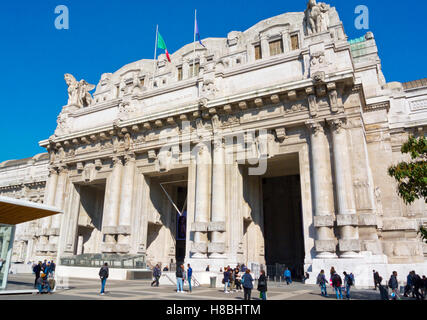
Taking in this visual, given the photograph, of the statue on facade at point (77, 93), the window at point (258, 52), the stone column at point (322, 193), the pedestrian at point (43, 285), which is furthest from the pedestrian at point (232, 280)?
the statue on facade at point (77, 93)

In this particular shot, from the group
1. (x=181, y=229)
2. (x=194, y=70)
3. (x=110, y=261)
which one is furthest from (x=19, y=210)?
(x=194, y=70)

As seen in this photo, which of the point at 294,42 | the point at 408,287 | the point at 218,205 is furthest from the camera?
the point at 294,42

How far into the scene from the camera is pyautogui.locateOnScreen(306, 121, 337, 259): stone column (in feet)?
63.5

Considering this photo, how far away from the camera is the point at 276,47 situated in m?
30.1

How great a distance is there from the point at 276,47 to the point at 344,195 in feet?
52.6

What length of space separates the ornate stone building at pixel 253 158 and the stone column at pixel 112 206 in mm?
116

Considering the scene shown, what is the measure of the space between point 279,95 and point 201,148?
6840 mm

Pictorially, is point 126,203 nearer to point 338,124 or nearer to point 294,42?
point 338,124

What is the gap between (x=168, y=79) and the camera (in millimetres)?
35344

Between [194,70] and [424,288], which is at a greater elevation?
[194,70]

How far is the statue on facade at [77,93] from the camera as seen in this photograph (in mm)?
35781

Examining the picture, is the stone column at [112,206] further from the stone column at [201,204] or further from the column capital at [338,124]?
the column capital at [338,124]

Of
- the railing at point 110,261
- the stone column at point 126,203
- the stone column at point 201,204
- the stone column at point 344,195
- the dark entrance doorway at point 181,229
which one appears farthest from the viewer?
the dark entrance doorway at point 181,229
